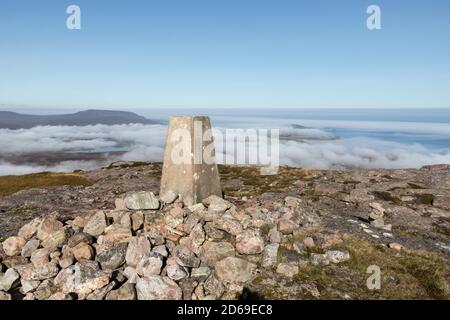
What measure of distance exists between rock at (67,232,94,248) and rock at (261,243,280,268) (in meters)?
7.37

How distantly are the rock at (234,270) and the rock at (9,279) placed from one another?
7.64 meters

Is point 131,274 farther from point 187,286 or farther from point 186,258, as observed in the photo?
point 187,286

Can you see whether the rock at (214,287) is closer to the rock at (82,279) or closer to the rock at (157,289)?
the rock at (157,289)

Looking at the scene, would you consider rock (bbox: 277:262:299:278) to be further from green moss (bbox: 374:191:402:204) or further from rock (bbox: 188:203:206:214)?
green moss (bbox: 374:191:402:204)

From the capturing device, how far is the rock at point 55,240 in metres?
14.4

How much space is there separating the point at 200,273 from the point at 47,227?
7670 mm

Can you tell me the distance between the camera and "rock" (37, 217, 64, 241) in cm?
1534

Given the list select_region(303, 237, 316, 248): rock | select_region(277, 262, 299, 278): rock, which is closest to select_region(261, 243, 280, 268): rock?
select_region(277, 262, 299, 278): rock

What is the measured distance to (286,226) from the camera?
1612cm

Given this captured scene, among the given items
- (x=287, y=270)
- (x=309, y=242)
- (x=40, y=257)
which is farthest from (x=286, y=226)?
(x=40, y=257)

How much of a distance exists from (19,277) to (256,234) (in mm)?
→ 9498

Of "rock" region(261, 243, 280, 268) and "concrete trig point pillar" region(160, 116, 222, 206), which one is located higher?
"concrete trig point pillar" region(160, 116, 222, 206)
